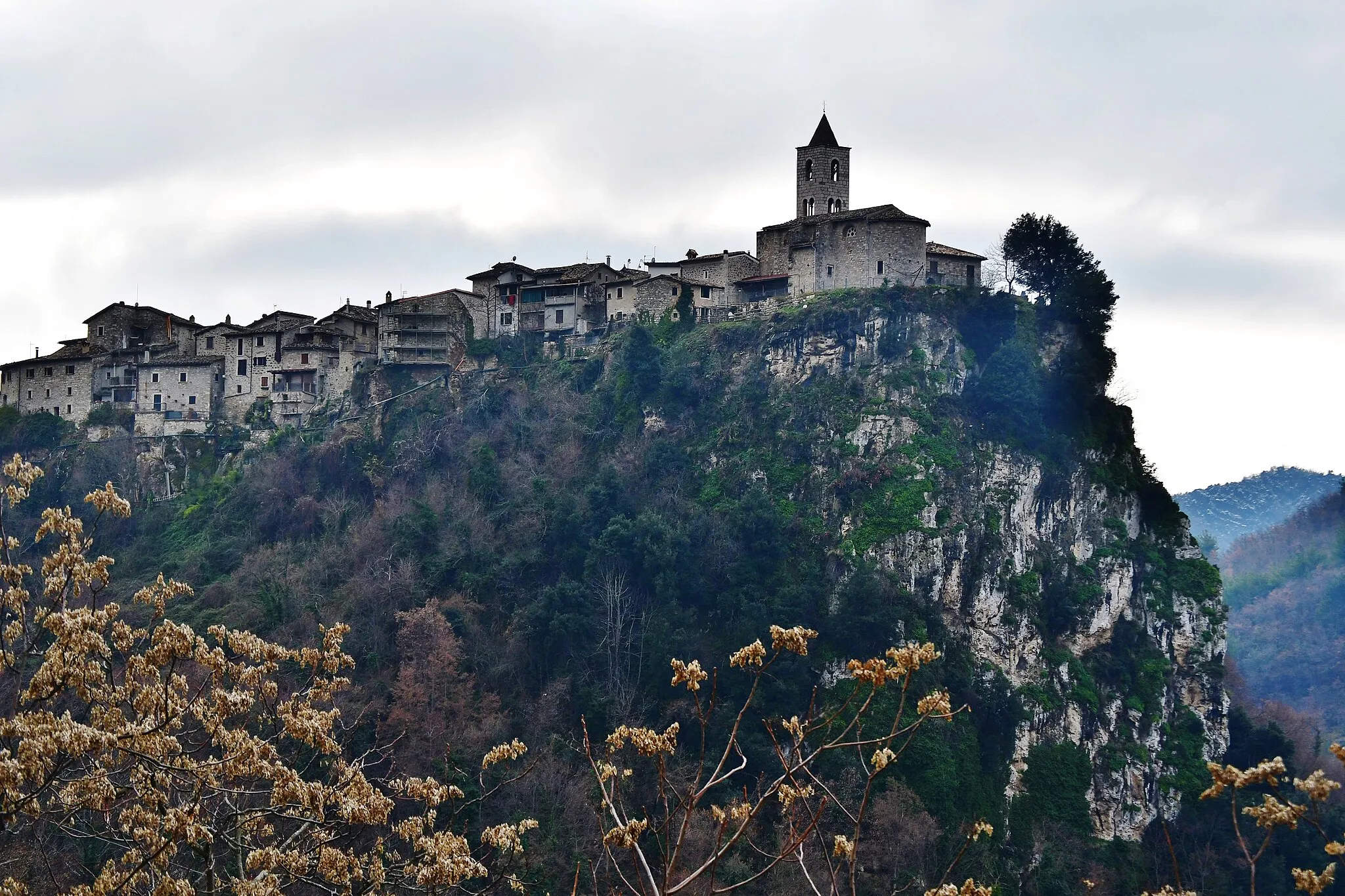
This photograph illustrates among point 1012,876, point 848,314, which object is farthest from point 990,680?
point 848,314

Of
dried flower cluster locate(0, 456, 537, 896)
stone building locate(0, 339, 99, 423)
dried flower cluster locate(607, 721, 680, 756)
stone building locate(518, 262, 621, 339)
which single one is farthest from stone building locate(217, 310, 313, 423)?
dried flower cluster locate(607, 721, 680, 756)

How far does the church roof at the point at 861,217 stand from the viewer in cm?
6556

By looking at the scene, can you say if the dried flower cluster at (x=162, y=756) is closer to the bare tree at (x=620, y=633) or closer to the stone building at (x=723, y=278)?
the bare tree at (x=620, y=633)

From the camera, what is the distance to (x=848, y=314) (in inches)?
2489

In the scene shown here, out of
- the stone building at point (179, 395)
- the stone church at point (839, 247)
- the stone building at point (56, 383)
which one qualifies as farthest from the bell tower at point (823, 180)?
the stone building at point (56, 383)

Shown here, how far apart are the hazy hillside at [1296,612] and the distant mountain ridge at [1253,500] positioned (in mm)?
25773

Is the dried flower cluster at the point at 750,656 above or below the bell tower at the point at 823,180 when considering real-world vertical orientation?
below

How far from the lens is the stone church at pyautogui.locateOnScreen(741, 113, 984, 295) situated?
65812 millimetres

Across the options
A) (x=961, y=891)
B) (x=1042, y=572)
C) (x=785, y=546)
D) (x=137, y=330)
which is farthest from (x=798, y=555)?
(x=961, y=891)

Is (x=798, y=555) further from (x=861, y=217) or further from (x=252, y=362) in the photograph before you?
(x=252, y=362)

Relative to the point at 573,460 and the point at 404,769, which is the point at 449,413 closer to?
the point at 573,460

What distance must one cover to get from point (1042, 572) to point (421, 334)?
32.6 m

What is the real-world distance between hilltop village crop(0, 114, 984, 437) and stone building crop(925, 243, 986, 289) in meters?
0.13

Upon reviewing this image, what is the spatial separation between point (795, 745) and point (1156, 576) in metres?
55.9
